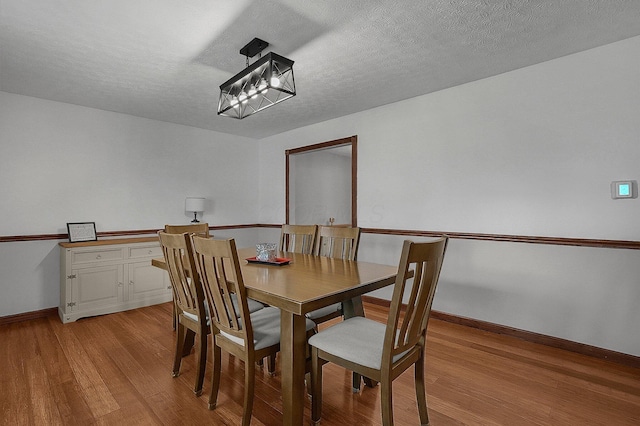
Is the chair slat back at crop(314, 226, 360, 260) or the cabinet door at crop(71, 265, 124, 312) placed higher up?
the chair slat back at crop(314, 226, 360, 260)

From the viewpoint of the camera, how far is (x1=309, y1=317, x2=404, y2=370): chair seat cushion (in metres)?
1.44

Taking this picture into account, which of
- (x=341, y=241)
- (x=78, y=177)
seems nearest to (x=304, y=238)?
(x=341, y=241)

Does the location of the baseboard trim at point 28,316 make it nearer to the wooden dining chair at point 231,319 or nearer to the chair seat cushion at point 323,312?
the wooden dining chair at point 231,319

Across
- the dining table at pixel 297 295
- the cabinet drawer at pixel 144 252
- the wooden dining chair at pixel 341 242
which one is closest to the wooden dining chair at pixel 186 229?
the cabinet drawer at pixel 144 252

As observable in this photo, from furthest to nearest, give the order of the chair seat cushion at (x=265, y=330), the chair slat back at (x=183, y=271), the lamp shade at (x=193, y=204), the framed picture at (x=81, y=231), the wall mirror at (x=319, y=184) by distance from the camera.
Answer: the wall mirror at (x=319, y=184), the lamp shade at (x=193, y=204), the framed picture at (x=81, y=231), the chair slat back at (x=183, y=271), the chair seat cushion at (x=265, y=330)

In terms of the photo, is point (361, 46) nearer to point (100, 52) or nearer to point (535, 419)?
point (100, 52)

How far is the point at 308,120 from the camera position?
4266 mm

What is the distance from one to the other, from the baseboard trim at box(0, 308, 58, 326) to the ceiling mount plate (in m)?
3.36

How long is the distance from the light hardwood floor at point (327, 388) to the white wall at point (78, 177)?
0.85 metres

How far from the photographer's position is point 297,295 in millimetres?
1444

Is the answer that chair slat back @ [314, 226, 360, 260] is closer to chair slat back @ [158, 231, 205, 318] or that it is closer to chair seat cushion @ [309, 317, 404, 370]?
chair seat cushion @ [309, 317, 404, 370]

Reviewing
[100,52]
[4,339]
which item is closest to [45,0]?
[100,52]

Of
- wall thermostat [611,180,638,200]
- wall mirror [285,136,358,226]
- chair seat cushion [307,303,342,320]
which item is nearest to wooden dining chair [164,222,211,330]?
chair seat cushion [307,303,342,320]

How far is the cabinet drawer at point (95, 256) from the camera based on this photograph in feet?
10.5
